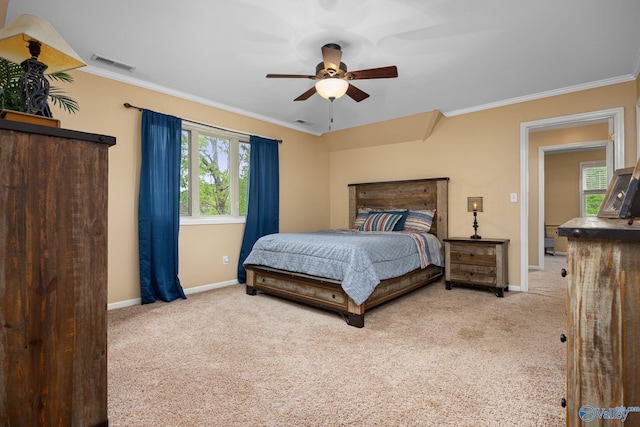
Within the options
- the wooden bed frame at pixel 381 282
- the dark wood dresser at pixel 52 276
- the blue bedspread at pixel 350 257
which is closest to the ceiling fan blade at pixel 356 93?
the blue bedspread at pixel 350 257

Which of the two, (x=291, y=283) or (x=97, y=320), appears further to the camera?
(x=291, y=283)

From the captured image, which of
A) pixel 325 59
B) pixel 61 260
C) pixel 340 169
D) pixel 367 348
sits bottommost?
pixel 367 348

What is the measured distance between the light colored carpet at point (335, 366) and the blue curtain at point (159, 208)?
0.33 meters

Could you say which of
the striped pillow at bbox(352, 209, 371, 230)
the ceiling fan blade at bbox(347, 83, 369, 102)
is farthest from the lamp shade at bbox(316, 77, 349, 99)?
the striped pillow at bbox(352, 209, 371, 230)

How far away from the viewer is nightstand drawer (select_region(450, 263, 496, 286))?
3834 millimetres

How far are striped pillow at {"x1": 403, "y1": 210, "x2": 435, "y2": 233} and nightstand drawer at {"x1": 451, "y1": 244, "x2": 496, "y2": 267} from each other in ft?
1.66

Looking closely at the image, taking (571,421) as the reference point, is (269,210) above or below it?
above

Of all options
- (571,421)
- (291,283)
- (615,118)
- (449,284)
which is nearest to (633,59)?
(615,118)

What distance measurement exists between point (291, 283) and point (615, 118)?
3951mm

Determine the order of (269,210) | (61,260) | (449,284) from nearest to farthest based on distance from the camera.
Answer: (61,260) → (449,284) → (269,210)

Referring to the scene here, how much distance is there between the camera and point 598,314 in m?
0.92

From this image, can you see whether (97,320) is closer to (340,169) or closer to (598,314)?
(598,314)

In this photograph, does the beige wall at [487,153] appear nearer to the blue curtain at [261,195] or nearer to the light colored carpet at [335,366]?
the light colored carpet at [335,366]

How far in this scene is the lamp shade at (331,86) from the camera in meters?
2.65
